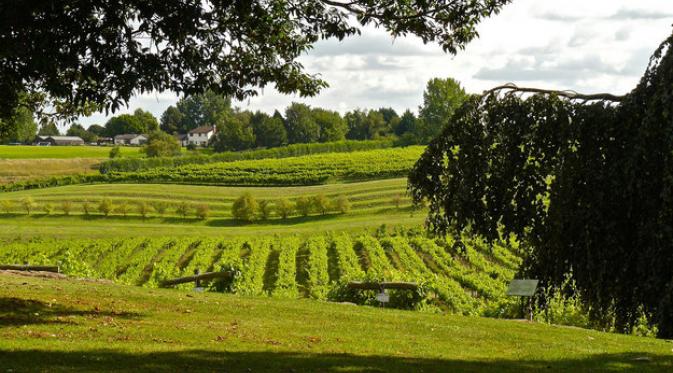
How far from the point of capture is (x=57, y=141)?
14150 centimetres

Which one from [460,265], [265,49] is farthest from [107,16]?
[460,265]

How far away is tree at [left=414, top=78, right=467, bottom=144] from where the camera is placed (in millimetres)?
102812

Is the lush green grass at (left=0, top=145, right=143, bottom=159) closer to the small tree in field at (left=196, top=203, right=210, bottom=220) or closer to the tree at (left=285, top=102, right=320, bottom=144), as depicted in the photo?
the tree at (left=285, top=102, right=320, bottom=144)

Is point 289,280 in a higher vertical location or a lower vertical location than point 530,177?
lower

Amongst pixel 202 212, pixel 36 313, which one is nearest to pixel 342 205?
pixel 202 212

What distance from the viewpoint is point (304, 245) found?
151 ft

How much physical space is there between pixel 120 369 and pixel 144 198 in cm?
6123

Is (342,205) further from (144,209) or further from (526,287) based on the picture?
(526,287)

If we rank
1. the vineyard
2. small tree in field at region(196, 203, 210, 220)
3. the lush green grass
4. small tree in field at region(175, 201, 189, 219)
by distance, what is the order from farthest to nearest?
the lush green grass < small tree in field at region(175, 201, 189, 219) < small tree in field at region(196, 203, 210, 220) < the vineyard

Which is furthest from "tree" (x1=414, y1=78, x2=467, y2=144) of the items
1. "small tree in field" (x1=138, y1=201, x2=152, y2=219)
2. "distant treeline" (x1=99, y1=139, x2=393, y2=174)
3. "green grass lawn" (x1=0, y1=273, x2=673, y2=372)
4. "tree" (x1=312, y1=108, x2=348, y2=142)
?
"green grass lawn" (x1=0, y1=273, x2=673, y2=372)

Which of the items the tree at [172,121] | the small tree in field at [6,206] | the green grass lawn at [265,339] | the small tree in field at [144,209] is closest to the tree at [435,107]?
the small tree in field at [144,209]

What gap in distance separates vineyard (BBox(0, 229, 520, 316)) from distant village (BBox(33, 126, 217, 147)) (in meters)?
96.7

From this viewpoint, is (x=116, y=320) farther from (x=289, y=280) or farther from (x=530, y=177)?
(x=289, y=280)

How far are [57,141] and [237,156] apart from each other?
57229 millimetres
